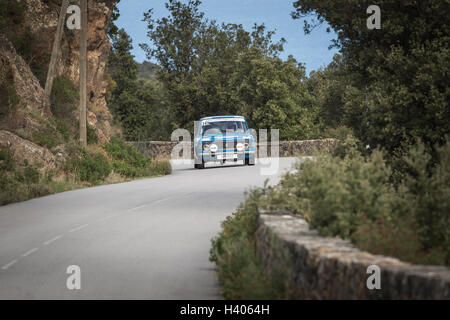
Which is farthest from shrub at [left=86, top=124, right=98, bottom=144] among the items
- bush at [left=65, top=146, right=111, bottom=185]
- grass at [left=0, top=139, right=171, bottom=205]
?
bush at [left=65, top=146, right=111, bottom=185]

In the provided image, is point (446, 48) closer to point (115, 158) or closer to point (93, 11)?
point (115, 158)

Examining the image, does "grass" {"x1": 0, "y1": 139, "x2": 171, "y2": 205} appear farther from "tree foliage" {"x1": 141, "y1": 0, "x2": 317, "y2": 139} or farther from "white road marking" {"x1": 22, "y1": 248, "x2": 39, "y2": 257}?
"tree foliage" {"x1": 141, "y1": 0, "x2": 317, "y2": 139}

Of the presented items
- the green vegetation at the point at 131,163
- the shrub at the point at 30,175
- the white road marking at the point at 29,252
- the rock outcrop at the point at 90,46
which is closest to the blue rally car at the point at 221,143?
the green vegetation at the point at 131,163

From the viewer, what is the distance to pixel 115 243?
451 inches

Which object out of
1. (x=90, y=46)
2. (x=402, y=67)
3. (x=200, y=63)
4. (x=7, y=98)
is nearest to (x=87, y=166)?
(x=7, y=98)

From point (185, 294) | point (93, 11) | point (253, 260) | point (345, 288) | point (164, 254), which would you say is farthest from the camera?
point (93, 11)

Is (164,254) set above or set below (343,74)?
below

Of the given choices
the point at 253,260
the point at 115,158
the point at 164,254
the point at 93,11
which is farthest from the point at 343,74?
the point at 93,11

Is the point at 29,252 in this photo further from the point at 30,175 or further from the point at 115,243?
the point at 30,175

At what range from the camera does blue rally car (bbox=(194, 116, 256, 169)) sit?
32.2 meters

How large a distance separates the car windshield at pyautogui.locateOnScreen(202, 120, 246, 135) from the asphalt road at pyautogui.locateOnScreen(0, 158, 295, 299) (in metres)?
12.1

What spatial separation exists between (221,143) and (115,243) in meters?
21.0
